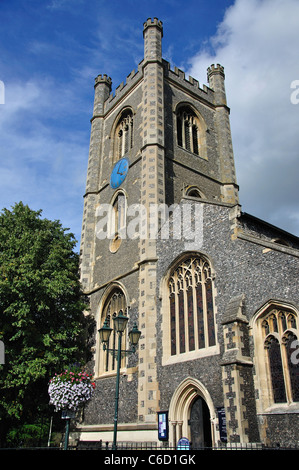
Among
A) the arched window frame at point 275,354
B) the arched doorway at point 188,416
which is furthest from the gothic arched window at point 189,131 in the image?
the arched doorway at point 188,416

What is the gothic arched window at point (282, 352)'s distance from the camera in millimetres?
10391

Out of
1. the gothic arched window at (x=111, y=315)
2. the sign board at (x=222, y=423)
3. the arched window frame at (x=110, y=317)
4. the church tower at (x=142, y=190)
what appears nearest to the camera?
the sign board at (x=222, y=423)

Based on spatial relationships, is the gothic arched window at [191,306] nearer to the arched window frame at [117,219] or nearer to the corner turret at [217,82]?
the arched window frame at [117,219]

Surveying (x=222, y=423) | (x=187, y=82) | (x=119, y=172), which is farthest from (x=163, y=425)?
(x=187, y=82)

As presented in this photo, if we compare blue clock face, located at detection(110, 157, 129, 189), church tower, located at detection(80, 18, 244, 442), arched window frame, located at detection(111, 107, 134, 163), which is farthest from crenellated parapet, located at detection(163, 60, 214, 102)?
blue clock face, located at detection(110, 157, 129, 189)

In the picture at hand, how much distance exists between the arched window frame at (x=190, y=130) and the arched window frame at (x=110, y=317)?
8.88 m

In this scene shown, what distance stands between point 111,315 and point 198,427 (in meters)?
6.78

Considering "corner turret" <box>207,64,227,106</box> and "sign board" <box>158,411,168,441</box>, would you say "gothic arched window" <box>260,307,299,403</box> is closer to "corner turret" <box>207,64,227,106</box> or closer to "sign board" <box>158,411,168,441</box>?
"sign board" <box>158,411,168,441</box>

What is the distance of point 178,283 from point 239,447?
622 centimetres

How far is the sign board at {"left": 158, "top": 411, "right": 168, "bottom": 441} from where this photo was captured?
12.8m

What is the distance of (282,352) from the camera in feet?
35.2

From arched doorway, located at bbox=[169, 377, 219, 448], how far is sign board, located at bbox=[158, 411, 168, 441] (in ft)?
0.53
